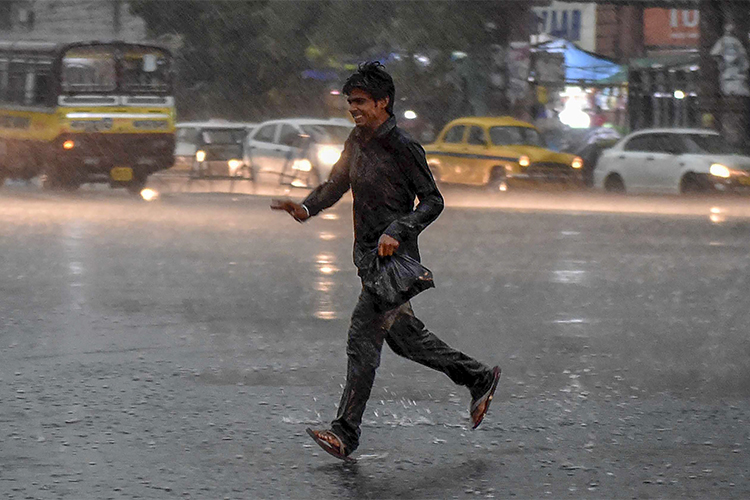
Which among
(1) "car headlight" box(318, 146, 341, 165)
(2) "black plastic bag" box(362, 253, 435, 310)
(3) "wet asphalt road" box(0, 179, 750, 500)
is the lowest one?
(3) "wet asphalt road" box(0, 179, 750, 500)

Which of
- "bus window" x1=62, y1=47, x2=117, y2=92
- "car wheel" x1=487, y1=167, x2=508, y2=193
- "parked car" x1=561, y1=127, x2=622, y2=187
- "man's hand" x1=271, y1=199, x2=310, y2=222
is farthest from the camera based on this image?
"parked car" x1=561, y1=127, x2=622, y2=187

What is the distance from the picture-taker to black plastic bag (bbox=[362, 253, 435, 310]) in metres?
6.06

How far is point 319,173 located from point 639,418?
20828mm

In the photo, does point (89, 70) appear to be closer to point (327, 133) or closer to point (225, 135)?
point (327, 133)

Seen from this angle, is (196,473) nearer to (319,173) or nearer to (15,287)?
(15,287)

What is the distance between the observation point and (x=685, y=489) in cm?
560

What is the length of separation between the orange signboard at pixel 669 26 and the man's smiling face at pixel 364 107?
4893cm

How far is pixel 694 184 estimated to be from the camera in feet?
87.4

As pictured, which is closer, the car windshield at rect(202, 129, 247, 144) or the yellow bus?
the yellow bus

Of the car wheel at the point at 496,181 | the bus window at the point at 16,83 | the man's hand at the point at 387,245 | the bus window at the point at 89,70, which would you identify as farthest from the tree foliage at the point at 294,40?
the man's hand at the point at 387,245

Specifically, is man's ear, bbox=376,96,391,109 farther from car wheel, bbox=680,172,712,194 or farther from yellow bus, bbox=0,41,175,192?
car wheel, bbox=680,172,712,194

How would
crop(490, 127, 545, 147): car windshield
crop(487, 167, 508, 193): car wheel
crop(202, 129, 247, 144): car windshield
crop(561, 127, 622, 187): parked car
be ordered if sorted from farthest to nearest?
crop(561, 127, 622, 187): parked car
crop(202, 129, 247, 144): car windshield
crop(490, 127, 545, 147): car windshield
crop(487, 167, 508, 193): car wheel

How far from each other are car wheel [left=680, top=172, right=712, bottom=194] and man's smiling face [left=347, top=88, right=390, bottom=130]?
21.1 meters

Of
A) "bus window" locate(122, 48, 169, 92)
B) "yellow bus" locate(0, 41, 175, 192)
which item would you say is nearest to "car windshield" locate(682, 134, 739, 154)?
"yellow bus" locate(0, 41, 175, 192)
